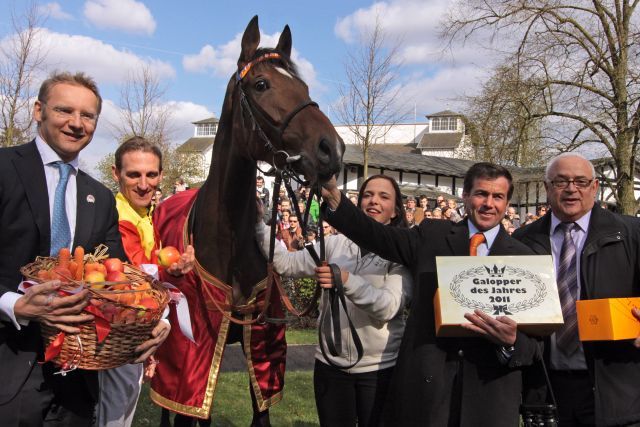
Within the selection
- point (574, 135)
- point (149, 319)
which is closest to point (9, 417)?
point (149, 319)

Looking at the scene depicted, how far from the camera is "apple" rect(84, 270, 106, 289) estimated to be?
2008 mm

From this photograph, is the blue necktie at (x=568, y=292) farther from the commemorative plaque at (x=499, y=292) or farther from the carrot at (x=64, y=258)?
the carrot at (x=64, y=258)

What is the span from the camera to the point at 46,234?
7.52ft

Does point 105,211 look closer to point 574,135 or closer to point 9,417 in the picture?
point 9,417

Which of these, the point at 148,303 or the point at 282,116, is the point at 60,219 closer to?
the point at 148,303

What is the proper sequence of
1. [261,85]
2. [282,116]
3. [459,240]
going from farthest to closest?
1. [261,85]
2. [282,116]
3. [459,240]

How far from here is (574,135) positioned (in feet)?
57.5

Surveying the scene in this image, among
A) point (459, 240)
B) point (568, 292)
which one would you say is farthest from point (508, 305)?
point (568, 292)

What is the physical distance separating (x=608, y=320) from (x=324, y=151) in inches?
61.2

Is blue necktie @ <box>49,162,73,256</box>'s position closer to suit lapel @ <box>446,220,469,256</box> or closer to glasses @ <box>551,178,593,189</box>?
suit lapel @ <box>446,220,469,256</box>

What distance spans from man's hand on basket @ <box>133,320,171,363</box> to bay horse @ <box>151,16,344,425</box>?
100 cm

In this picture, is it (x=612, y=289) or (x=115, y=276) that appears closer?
(x=115, y=276)

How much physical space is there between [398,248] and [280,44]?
149 cm

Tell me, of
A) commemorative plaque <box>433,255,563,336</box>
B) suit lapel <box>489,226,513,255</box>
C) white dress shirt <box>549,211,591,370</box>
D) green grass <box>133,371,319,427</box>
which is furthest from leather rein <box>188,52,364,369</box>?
green grass <box>133,371,319,427</box>
